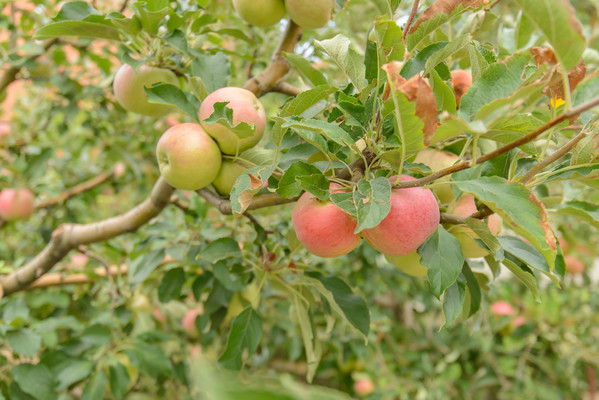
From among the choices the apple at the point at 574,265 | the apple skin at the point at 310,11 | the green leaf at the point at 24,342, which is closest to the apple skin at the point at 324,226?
the apple skin at the point at 310,11

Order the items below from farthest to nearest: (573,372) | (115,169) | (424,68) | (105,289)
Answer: (115,169) → (573,372) → (105,289) → (424,68)

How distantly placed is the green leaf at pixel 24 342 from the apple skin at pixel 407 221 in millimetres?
693

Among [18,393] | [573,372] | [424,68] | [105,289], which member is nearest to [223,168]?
[424,68]

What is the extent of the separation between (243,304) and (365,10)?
1.20m

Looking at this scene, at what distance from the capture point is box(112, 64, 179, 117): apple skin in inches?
28.6

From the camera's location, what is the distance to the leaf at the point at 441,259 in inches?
20.0

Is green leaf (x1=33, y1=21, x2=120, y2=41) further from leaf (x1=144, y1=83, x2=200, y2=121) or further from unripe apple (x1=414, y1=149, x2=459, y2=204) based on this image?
unripe apple (x1=414, y1=149, x2=459, y2=204)

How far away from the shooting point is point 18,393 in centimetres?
86

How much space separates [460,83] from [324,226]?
14.3 inches

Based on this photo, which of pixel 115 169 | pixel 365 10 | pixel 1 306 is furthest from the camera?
pixel 115 169

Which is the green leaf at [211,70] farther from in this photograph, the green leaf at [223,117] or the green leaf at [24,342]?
the green leaf at [24,342]

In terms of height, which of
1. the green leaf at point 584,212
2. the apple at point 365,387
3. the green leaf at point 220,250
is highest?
the green leaf at point 584,212

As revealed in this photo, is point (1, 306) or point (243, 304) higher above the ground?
point (243, 304)

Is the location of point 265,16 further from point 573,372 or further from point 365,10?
point 573,372
